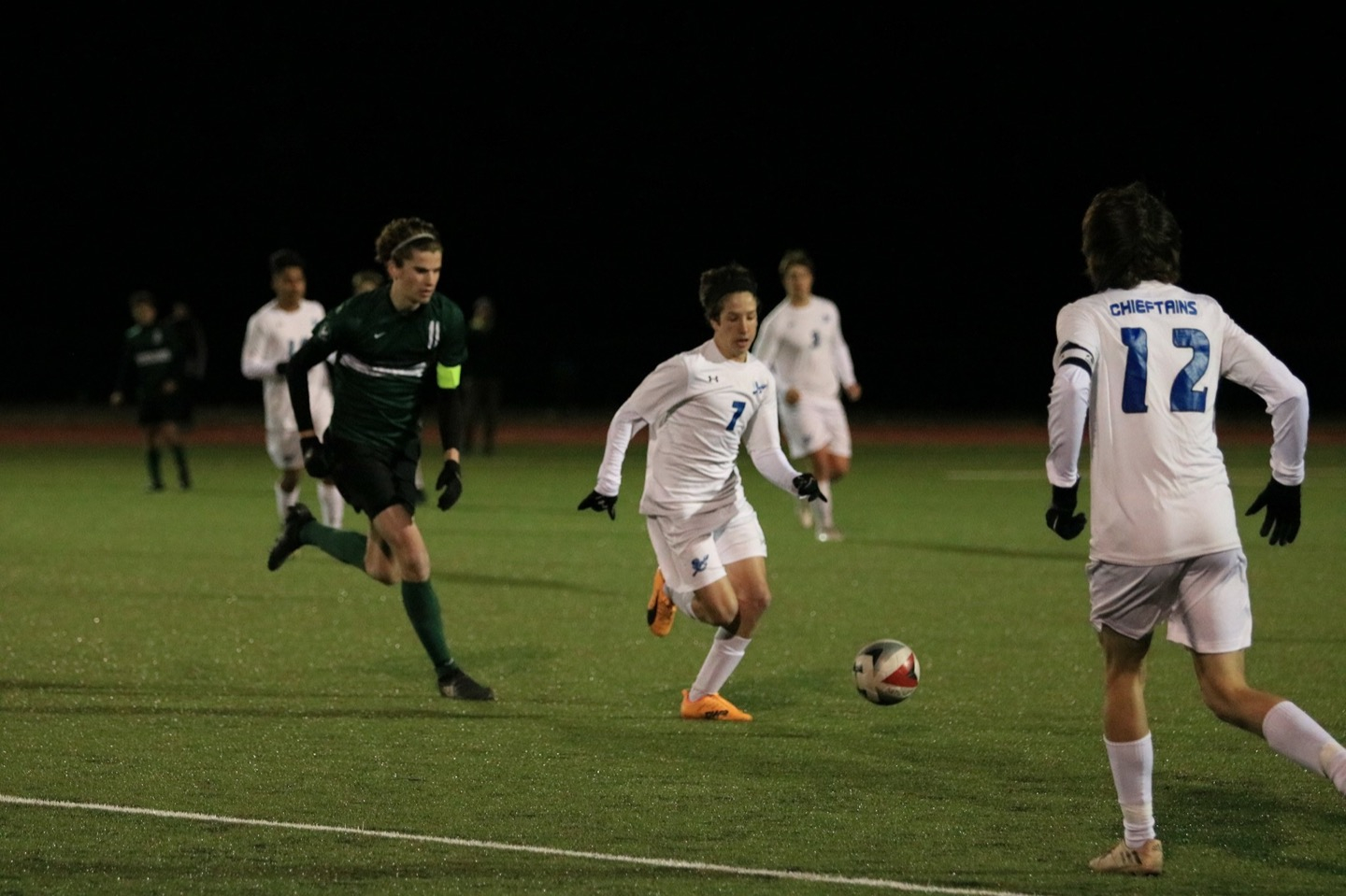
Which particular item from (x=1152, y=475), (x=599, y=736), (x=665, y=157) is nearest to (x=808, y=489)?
(x=599, y=736)

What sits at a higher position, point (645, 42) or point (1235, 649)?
point (645, 42)

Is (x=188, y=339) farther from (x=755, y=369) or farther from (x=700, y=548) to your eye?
(x=700, y=548)

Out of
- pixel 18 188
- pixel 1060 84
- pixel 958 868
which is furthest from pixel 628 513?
pixel 18 188

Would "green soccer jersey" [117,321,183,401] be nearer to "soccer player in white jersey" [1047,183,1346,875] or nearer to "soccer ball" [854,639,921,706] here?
"soccer ball" [854,639,921,706]

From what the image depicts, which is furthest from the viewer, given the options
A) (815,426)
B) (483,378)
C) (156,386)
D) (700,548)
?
(483,378)

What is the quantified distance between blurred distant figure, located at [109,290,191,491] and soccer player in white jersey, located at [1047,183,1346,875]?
598 inches

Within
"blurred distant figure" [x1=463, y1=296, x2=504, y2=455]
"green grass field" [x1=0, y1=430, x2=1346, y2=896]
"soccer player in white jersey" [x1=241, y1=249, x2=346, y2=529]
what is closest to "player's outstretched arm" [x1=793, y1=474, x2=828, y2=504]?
"green grass field" [x1=0, y1=430, x2=1346, y2=896]

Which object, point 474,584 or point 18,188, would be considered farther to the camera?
point 18,188

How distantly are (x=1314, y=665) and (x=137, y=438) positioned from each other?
22.5m

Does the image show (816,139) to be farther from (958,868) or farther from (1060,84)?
(958,868)

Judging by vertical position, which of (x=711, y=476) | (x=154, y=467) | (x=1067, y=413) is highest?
(x=1067, y=413)

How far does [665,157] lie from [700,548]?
35401 millimetres

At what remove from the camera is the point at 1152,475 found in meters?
4.77

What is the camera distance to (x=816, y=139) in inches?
1615
